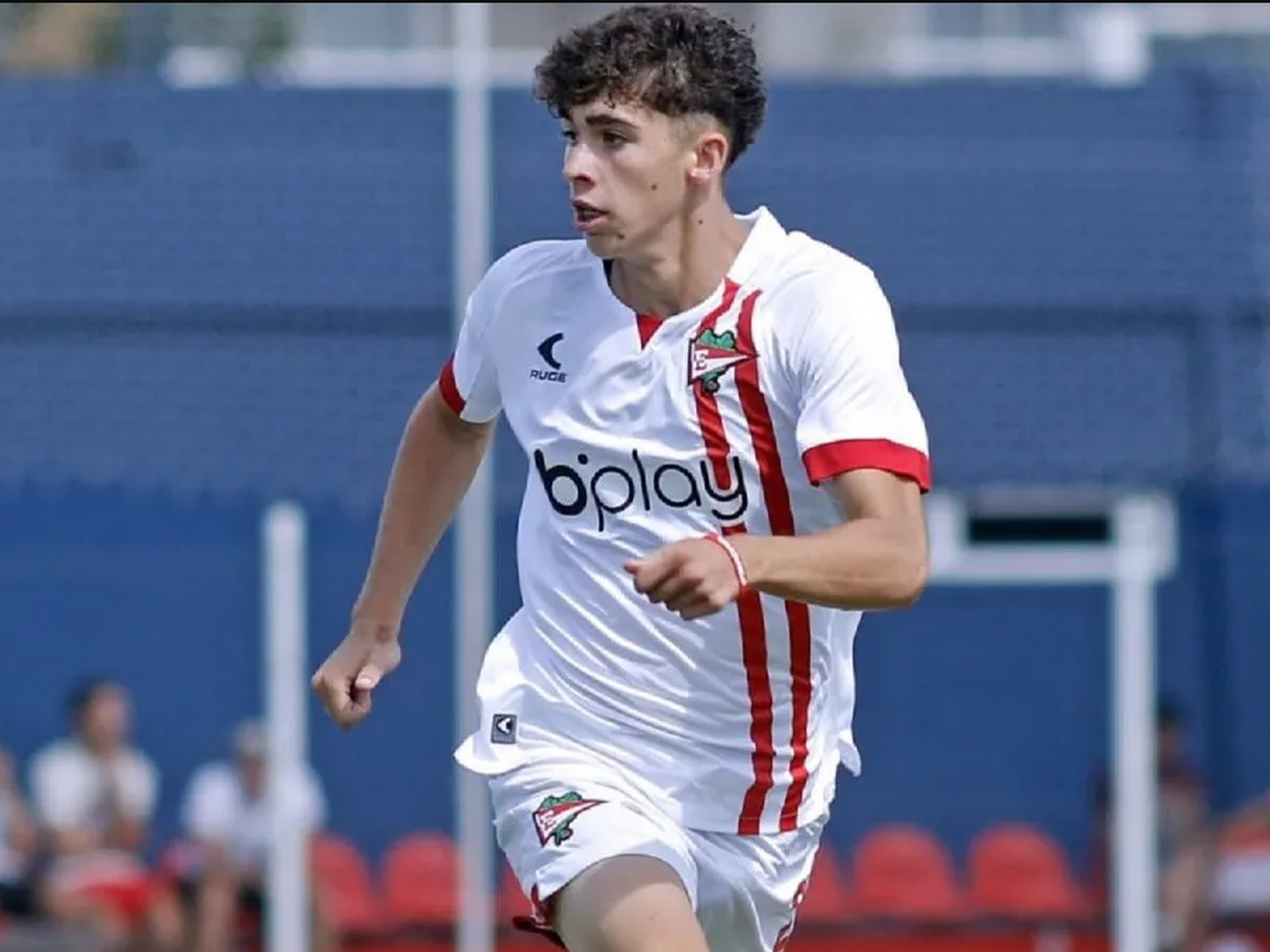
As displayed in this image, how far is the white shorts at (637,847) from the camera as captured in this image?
416cm

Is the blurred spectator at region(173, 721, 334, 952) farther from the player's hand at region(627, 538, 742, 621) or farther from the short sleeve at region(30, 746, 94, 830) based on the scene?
the player's hand at region(627, 538, 742, 621)

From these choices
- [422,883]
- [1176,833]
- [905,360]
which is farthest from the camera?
[905,360]

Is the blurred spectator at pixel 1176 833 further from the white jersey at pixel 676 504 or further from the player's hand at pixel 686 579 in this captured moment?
the player's hand at pixel 686 579

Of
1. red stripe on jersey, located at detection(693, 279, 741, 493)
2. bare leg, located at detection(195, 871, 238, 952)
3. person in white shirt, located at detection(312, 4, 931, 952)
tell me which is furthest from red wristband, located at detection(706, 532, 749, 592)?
bare leg, located at detection(195, 871, 238, 952)

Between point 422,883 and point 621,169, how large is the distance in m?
7.57

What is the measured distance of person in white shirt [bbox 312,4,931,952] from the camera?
4.05 metres

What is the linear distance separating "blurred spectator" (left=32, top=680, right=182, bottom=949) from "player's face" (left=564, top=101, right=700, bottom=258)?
6.74 m

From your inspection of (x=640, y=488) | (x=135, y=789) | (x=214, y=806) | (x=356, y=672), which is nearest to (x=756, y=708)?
(x=640, y=488)

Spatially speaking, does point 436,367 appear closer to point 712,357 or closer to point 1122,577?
point 1122,577

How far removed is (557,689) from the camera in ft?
14.2

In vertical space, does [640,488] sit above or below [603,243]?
below

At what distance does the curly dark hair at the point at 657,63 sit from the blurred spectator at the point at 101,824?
267 inches

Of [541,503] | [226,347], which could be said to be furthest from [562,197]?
[541,503]

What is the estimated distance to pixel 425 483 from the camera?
4.61 meters
